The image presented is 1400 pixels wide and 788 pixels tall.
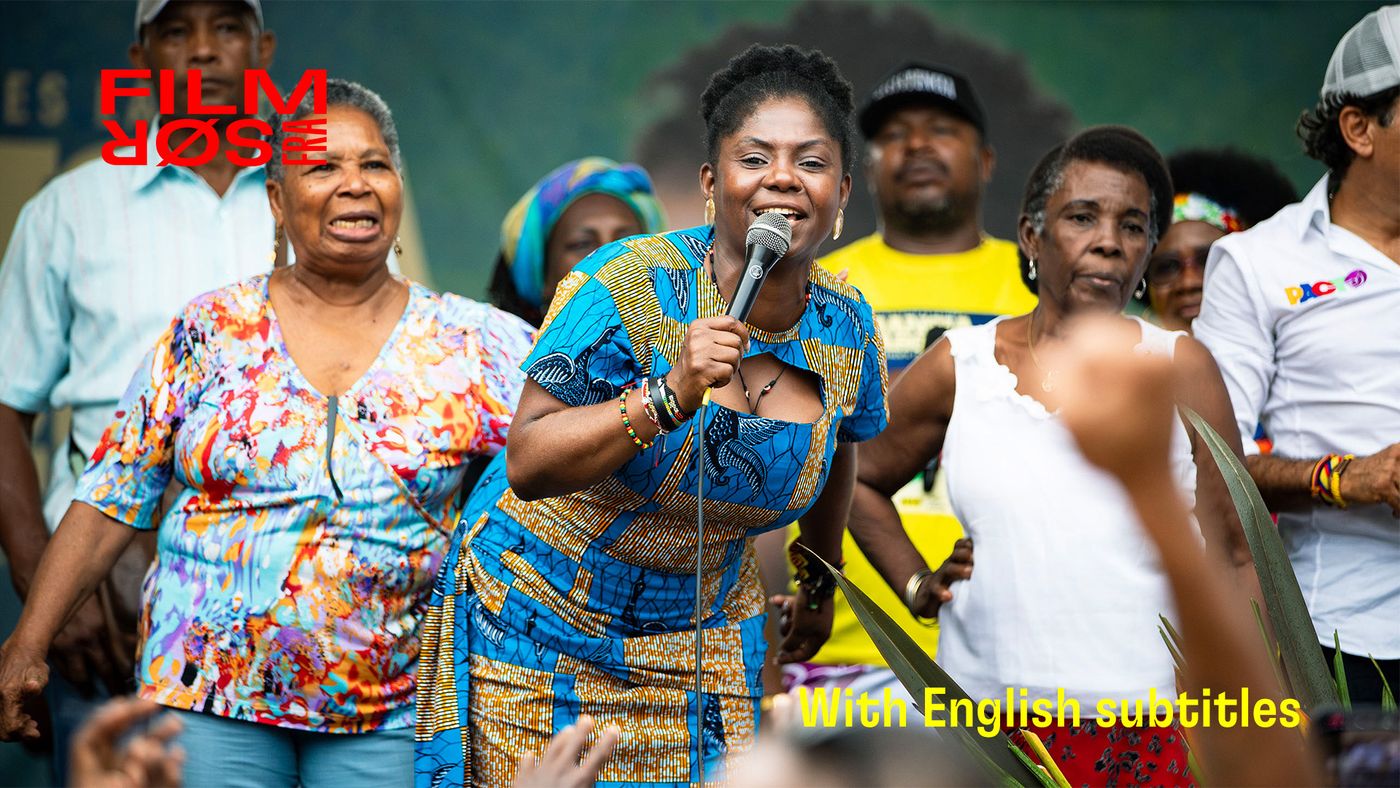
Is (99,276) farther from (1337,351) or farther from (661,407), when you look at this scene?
(1337,351)

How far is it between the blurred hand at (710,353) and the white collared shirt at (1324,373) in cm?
167

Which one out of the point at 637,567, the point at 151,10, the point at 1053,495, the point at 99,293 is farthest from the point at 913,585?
the point at 151,10

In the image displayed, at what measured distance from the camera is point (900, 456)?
11.0 ft

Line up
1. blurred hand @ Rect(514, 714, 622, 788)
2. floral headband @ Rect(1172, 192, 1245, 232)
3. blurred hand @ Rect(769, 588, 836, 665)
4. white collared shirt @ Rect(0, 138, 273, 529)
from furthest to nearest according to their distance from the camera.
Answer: floral headband @ Rect(1172, 192, 1245, 232) → white collared shirt @ Rect(0, 138, 273, 529) → blurred hand @ Rect(769, 588, 836, 665) → blurred hand @ Rect(514, 714, 622, 788)

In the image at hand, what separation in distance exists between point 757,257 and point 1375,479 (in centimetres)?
164

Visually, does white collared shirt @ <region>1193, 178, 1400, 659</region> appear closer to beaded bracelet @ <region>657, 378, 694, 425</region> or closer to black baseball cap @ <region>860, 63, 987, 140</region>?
black baseball cap @ <region>860, 63, 987, 140</region>

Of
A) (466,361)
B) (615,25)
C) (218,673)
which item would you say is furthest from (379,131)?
(615,25)

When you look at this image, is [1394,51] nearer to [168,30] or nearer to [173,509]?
[173,509]

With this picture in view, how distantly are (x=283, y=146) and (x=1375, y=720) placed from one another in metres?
2.61

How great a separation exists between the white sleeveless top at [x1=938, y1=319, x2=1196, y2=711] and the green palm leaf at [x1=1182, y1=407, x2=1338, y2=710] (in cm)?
109

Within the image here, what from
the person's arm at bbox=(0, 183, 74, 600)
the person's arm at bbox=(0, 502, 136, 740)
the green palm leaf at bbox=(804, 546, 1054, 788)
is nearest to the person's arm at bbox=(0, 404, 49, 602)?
the person's arm at bbox=(0, 183, 74, 600)

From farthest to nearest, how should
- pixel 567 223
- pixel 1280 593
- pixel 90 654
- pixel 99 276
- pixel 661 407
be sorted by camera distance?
pixel 567 223, pixel 99 276, pixel 90 654, pixel 661 407, pixel 1280 593

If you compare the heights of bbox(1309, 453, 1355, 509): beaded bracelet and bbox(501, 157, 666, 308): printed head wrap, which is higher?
bbox(501, 157, 666, 308): printed head wrap

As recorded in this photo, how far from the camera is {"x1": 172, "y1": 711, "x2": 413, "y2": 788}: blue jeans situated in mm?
2822
